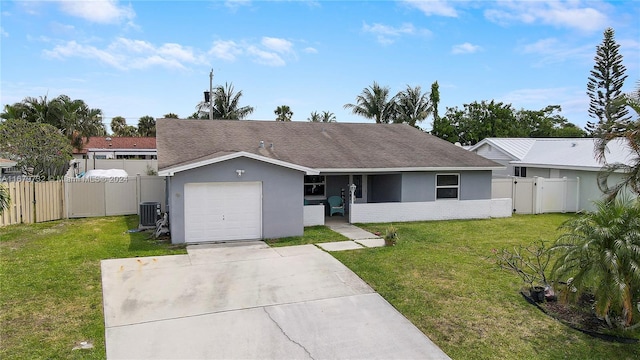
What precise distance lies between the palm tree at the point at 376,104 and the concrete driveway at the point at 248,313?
3247 cm

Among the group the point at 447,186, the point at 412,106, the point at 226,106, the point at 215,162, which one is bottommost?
the point at 447,186

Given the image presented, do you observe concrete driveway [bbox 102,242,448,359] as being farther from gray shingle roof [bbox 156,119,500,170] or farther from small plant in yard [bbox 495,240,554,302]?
gray shingle roof [bbox 156,119,500,170]

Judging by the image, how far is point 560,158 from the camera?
2170cm

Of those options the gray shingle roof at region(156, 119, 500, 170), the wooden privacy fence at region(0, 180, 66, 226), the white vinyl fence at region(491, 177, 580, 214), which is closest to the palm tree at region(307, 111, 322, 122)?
the gray shingle roof at region(156, 119, 500, 170)

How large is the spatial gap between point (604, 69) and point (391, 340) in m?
38.7

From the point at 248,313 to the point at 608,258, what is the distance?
5.75 metres

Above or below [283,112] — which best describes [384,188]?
below

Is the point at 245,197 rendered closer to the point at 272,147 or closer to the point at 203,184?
the point at 203,184

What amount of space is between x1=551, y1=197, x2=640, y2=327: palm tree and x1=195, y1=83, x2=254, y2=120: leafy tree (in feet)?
112

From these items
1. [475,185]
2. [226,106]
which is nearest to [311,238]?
[475,185]

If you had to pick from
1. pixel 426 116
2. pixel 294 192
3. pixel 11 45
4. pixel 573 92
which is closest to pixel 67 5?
pixel 11 45

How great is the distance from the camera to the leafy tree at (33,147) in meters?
17.6

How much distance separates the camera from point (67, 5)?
12984 mm

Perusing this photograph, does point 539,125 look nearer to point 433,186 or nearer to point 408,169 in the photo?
point 433,186
